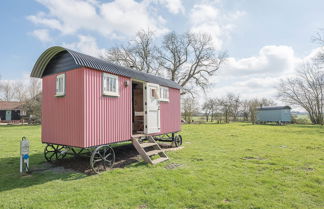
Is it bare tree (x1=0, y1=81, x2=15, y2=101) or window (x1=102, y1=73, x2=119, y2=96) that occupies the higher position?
bare tree (x1=0, y1=81, x2=15, y2=101)

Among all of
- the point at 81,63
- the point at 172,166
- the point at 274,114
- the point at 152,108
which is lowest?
the point at 172,166

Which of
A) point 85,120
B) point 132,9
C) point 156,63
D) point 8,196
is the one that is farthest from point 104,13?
point 156,63

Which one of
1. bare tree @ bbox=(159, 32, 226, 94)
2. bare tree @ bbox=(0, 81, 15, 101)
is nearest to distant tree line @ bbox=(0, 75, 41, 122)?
bare tree @ bbox=(0, 81, 15, 101)

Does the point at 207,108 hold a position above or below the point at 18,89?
below

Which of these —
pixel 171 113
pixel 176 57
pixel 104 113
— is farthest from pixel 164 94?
pixel 176 57

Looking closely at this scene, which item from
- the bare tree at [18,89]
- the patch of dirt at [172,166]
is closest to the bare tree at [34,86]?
the bare tree at [18,89]

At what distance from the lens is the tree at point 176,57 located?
24625 millimetres

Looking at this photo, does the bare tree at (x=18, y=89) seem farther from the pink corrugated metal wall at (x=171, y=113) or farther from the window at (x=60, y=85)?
the pink corrugated metal wall at (x=171, y=113)

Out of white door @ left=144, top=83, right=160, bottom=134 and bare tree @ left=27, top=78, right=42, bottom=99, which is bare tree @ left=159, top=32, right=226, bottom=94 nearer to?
white door @ left=144, top=83, right=160, bottom=134

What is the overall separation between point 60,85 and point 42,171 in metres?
2.66

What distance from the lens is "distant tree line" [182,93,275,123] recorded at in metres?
27.7

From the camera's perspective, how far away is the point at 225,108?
29062mm

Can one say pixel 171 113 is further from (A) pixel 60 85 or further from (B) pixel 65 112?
(A) pixel 60 85

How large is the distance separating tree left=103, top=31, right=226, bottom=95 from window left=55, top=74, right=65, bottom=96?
65.0 ft
